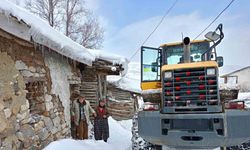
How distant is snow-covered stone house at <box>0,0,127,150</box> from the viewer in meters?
5.20

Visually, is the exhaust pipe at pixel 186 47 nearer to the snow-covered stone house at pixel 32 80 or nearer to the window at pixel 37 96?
the snow-covered stone house at pixel 32 80

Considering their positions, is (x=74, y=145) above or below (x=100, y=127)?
below

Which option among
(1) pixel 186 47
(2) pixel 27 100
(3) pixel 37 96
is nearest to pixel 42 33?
(2) pixel 27 100

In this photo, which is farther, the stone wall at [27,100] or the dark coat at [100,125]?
the dark coat at [100,125]

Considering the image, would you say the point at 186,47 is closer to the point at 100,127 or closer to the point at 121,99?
the point at 100,127

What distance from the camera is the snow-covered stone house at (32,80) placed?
520 centimetres

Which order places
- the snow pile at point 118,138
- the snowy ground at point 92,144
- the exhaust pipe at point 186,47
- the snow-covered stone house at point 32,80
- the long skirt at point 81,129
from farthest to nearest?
the snow pile at point 118,138, the long skirt at point 81,129, the snowy ground at point 92,144, the exhaust pipe at point 186,47, the snow-covered stone house at point 32,80

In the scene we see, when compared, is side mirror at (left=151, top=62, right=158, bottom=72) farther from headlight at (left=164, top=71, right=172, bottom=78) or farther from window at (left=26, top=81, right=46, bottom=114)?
window at (left=26, top=81, right=46, bottom=114)

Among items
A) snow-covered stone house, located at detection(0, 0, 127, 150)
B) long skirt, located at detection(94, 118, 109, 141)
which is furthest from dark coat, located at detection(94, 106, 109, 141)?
snow-covered stone house, located at detection(0, 0, 127, 150)

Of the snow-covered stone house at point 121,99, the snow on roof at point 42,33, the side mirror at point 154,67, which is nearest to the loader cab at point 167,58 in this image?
the side mirror at point 154,67

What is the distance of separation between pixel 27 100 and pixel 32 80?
0.45 metres

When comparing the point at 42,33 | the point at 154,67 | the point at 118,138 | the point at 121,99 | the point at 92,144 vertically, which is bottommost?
the point at 118,138

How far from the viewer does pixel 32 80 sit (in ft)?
21.0

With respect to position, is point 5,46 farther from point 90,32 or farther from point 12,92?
point 90,32
